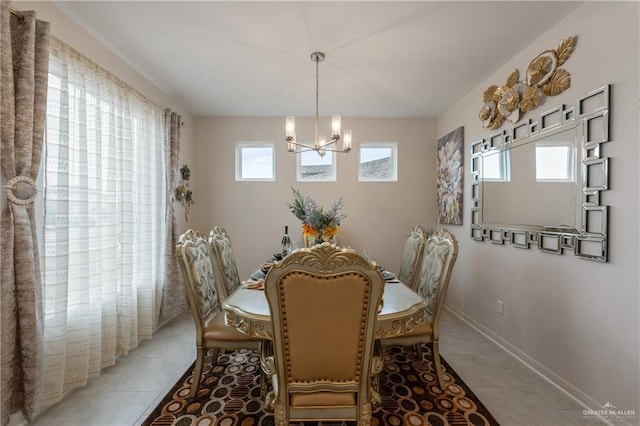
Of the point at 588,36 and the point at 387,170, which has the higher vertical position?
the point at 588,36

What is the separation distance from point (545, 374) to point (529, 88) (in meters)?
2.21

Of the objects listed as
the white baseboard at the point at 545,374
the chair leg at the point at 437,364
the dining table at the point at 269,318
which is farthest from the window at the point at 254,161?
the white baseboard at the point at 545,374

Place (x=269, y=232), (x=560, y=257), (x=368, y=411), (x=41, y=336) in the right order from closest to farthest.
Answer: (x=368, y=411) < (x=41, y=336) < (x=560, y=257) < (x=269, y=232)

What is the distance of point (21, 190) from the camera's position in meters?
1.41

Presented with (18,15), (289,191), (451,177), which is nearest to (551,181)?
(451,177)

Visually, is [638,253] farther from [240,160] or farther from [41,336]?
[240,160]

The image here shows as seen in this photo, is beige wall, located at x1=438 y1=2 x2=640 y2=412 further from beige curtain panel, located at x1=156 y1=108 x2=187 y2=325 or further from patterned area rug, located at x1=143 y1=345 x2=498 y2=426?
beige curtain panel, located at x1=156 y1=108 x2=187 y2=325

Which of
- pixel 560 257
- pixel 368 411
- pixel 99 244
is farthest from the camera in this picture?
pixel 99 244

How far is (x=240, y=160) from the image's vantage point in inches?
148

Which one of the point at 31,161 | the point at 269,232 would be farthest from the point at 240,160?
the point at 31,161

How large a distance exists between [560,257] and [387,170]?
2.28 m

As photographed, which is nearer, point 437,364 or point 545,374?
point 437,364

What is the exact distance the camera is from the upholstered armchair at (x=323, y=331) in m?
0.96

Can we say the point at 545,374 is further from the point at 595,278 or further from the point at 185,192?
the point at 185,192
